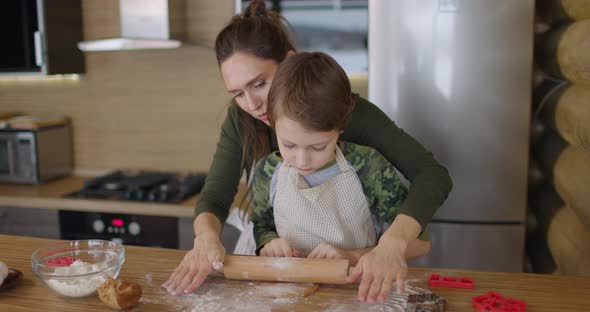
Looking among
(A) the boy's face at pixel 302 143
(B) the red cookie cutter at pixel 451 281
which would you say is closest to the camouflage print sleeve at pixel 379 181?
(A) the boy's face at pixel 302 143

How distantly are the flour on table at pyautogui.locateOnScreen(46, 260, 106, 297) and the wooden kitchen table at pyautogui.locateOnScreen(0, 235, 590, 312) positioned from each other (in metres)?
0.02

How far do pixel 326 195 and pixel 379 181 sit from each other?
0.14 metres

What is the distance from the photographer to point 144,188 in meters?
2.67

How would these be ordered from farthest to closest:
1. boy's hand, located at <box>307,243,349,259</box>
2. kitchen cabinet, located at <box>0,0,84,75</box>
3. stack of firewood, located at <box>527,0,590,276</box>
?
kitchen cabinet, located at <box>0,0,84,75</box>
stack of firewood, located at <box>527,0,590,276</box>
boy's hand, located at <box>307,243,349,259</box>

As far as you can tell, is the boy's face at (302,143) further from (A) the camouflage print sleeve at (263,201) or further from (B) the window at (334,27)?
(B) the window at (334,27)

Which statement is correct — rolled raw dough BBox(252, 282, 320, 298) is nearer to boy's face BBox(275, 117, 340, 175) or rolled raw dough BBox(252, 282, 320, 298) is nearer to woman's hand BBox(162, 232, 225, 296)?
woman's hand BBox(162, 232, 225, 296)

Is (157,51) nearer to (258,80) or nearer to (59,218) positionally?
(59,218)

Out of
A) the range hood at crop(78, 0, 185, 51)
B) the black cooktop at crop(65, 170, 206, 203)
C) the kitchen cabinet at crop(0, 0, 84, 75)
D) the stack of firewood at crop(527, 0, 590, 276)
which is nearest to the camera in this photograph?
the stack of firewood at crop(527, 0, 590, 276)

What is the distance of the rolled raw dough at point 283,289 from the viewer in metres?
1.11

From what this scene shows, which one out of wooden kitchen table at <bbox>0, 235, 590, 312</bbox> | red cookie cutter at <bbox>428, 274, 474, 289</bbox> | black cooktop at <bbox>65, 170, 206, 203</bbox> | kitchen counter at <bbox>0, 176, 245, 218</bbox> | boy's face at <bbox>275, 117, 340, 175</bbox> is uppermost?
boy's face at <bbox>275, 117, 340, 175</bbox>

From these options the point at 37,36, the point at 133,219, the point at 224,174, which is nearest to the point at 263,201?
the point at 224,174

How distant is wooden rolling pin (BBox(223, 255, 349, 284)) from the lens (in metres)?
1.11

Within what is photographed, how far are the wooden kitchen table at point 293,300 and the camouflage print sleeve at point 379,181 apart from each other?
23 cm

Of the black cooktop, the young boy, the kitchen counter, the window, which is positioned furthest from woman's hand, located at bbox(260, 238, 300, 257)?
the window
